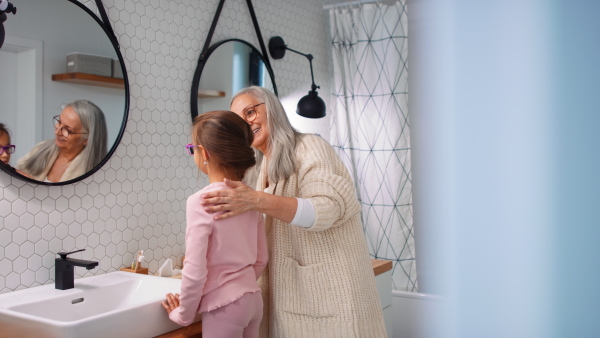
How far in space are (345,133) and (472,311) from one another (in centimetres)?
117

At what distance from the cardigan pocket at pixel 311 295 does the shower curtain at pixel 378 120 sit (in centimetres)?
146

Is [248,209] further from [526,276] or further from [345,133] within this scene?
[526,276]

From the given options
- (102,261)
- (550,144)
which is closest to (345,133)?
(550,144)

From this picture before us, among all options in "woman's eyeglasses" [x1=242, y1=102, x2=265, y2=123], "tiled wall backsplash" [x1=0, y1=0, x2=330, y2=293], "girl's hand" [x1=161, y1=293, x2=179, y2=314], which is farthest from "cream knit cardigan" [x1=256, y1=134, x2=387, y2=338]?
"tiled wall backsplash" [x1=0, y1=0, x2=330, y2=293]

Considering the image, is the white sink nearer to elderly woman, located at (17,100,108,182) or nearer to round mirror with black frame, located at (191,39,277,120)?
elderly woman, located at (17,100,108,182)

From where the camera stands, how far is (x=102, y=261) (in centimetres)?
186

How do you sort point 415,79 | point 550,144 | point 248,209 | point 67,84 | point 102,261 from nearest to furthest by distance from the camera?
point 248,209 < point 67,84 < point 102,261 < point 550,144 < point 415,79

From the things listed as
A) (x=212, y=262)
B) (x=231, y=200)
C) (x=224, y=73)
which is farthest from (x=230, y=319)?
(x=224, y=73)

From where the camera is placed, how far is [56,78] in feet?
5.58

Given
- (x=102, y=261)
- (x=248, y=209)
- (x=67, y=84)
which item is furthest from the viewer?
(x=102, y=261)

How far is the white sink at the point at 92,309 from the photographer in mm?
1292

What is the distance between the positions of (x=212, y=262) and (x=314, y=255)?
363 mm

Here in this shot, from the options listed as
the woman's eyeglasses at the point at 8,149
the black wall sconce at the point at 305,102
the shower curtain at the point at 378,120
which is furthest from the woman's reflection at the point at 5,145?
the shower curtain at the point at 378,120

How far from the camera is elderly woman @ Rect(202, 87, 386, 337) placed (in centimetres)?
162
